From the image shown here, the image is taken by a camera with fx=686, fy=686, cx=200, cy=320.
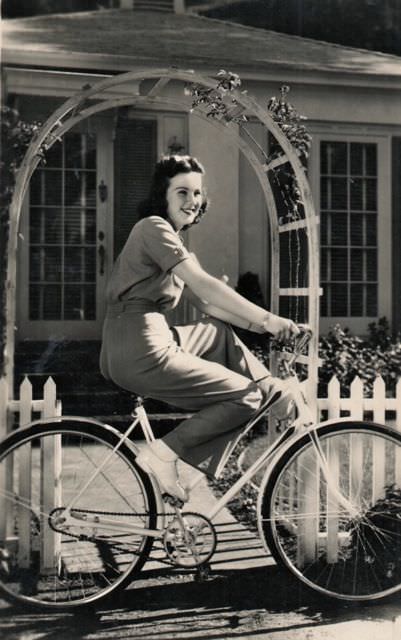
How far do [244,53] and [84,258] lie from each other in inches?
58.0

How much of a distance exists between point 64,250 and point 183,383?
1053mm

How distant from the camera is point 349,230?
13.3ft

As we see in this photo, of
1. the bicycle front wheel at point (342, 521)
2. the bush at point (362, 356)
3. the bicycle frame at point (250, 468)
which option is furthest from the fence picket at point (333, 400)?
the bush at point (362, 356)

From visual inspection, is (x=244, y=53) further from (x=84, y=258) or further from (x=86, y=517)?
(x=86, y=517)

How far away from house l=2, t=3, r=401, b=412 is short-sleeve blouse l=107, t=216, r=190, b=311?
0.89ft

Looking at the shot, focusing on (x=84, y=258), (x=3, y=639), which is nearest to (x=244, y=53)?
(x=84, y=258)

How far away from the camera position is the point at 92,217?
3.69 metres

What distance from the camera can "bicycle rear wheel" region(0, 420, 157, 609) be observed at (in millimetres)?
3088

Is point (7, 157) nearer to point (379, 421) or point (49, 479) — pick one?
point (49, 479)

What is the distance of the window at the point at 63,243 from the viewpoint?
142 inches

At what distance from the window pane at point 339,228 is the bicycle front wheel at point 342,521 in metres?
1.20

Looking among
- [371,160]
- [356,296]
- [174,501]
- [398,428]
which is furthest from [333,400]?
[371,160]

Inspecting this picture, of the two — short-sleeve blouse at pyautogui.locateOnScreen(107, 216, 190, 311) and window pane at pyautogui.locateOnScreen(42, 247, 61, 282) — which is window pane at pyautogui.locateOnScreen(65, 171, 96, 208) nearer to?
window pane at pyautogui.locateOnScreen(42, 247, 61, 282)

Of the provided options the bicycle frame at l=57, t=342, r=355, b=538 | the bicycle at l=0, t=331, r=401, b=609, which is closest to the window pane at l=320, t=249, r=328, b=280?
the bicycle at l=0, t=331, r=401, b=609
